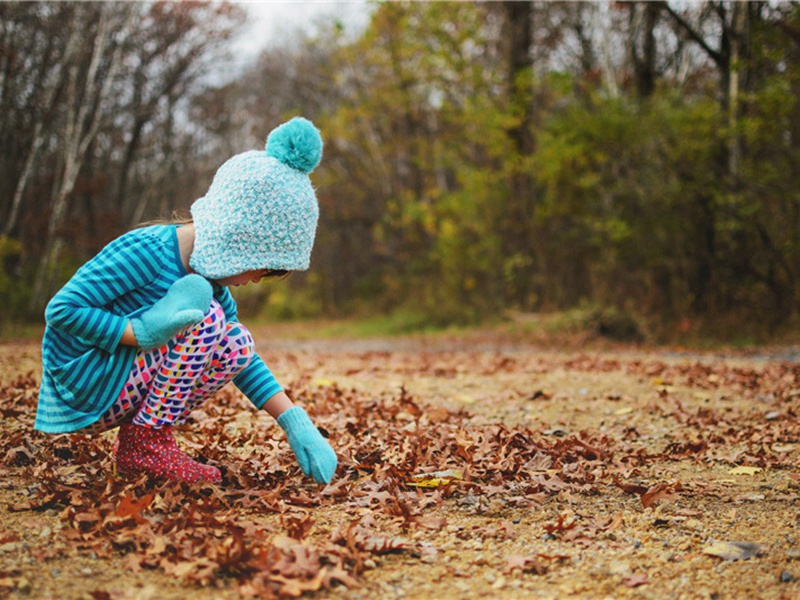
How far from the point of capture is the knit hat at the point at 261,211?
98.4 inches

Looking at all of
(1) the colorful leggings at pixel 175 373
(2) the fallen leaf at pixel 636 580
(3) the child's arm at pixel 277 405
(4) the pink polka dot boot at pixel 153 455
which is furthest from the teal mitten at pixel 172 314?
(2) the fallen leaf at pixel 636 580

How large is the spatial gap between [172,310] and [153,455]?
0.62m

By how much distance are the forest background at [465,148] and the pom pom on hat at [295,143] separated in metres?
6.04

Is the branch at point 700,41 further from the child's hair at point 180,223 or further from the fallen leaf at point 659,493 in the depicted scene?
the child's hair at point 180,223

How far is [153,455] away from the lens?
269 centimetres

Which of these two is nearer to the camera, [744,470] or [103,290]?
[103,290]

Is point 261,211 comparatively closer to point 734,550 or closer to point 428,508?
point 428,508

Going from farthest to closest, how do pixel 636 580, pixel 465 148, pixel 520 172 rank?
pixel 465 148, pixel 520 172, pixel 636 580

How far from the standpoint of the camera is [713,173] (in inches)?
422

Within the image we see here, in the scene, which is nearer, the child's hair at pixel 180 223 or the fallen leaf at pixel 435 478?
the child's hair at pixel 180 223

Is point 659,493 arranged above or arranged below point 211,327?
below

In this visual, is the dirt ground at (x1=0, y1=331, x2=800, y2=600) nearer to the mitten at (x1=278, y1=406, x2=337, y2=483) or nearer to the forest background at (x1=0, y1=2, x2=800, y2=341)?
the mitten at (x1=278, y1=406, x2=337, y2=483)

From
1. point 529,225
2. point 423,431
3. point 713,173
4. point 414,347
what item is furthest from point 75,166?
point 423,431

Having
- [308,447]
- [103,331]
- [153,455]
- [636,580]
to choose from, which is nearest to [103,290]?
[103,331]
